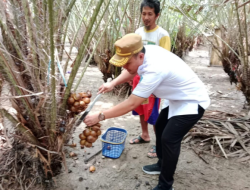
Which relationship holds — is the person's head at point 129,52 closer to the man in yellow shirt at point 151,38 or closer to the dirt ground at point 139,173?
the man in yellow shirt at point 151,38

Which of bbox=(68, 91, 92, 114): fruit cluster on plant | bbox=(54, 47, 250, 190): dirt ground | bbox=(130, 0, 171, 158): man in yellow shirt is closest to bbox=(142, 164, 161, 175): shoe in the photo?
bbox=(54, 47, 250, 190): dirt ground

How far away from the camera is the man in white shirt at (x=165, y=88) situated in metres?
1.55

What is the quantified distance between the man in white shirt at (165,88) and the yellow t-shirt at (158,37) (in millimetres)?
862

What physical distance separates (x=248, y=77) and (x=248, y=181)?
1.96m

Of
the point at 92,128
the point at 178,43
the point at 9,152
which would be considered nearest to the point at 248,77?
the point at 92,128

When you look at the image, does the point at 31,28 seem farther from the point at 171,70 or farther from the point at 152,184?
the point at 152,184

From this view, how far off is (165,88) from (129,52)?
1.41 ft

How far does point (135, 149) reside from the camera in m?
2.72

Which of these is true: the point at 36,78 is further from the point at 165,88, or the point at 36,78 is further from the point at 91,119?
the point at 165,88

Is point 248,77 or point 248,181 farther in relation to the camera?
point 248,77

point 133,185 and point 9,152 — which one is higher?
point 9,152

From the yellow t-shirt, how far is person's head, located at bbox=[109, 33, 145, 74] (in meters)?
1.04

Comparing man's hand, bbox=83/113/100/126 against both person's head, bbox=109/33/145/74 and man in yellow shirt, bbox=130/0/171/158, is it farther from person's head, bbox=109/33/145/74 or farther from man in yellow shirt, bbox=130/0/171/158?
man in yellow shirt, bbox=130/0/171/158

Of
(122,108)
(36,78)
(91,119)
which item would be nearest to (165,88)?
(122,108)
